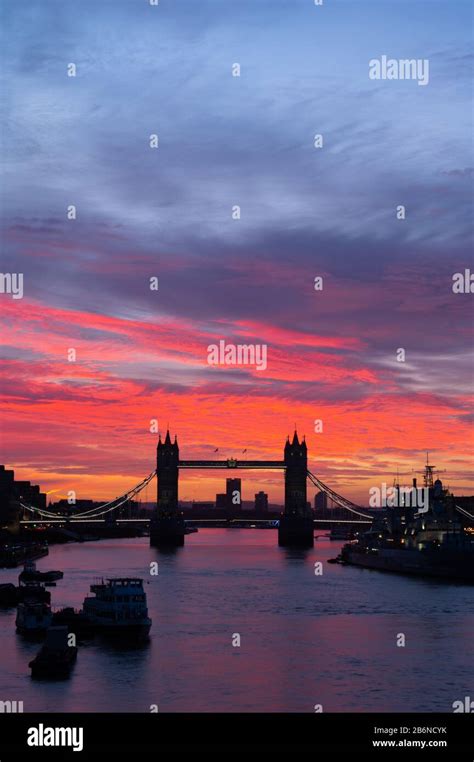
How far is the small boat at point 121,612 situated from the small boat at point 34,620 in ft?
7.87

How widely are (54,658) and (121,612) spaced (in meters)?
12.6

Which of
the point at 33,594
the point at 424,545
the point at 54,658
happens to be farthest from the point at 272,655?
the point at 424,545

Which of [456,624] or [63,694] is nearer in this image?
[63,694]

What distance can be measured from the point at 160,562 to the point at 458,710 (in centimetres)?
10576

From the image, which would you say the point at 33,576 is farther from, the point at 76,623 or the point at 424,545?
the point at 424,545

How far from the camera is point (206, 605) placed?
8100 cm

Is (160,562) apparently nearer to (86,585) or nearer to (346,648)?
(86,585)

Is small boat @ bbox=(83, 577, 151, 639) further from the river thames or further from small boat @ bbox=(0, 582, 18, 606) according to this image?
small boat @ bbox=(0, 582, 18, 606)

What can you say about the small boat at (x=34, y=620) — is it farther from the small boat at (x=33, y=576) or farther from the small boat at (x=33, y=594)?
the small boat at (x=33, y=576)

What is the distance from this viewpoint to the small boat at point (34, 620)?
204 ft

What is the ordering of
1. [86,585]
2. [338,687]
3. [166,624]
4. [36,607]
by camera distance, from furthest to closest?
1. [86,585]
2. [166,624]
3. [36,607]
4. [338,687]

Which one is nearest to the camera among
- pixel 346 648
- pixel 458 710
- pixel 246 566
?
pixel 458 710

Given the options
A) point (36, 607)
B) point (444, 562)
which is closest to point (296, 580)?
point (444, 562)
